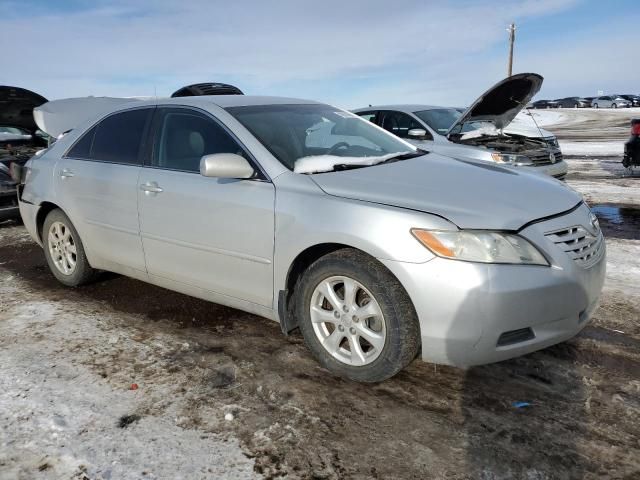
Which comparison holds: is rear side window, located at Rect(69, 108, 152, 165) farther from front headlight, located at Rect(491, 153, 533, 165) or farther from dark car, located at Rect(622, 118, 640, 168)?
dark car, located at Rect(622, 118, 640, 168)

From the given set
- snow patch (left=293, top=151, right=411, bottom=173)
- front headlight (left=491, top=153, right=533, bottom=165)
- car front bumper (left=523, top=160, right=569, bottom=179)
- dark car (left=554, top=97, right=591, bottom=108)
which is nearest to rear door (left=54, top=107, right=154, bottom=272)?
snow patch (left=293, top=151, right=411, bottom=173)

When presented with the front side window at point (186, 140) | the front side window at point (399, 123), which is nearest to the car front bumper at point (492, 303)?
the front side window at point (186, 140)

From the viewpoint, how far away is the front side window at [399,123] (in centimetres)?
879

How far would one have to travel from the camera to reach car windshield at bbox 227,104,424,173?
3.33 m

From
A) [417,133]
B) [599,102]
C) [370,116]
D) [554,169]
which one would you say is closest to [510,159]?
[554,169]

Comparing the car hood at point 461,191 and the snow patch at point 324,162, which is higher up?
the snow patch at point 324,162

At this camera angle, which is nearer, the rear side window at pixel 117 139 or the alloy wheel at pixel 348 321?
the alloy wheel at pixel 348 321

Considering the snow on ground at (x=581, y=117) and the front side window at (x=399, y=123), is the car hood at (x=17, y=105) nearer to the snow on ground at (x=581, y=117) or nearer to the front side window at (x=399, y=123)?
the front side window at (x=399, y=123)

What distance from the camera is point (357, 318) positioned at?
2865 mm

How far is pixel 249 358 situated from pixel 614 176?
31.9 ft

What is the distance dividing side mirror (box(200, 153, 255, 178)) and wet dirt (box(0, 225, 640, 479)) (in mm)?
1111

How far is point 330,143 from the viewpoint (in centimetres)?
365

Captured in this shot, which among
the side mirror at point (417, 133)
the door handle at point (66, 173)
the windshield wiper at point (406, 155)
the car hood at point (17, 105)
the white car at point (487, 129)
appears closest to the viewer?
the windshield wiper at point (406, 155)

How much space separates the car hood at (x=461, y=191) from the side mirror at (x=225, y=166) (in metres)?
0.44
